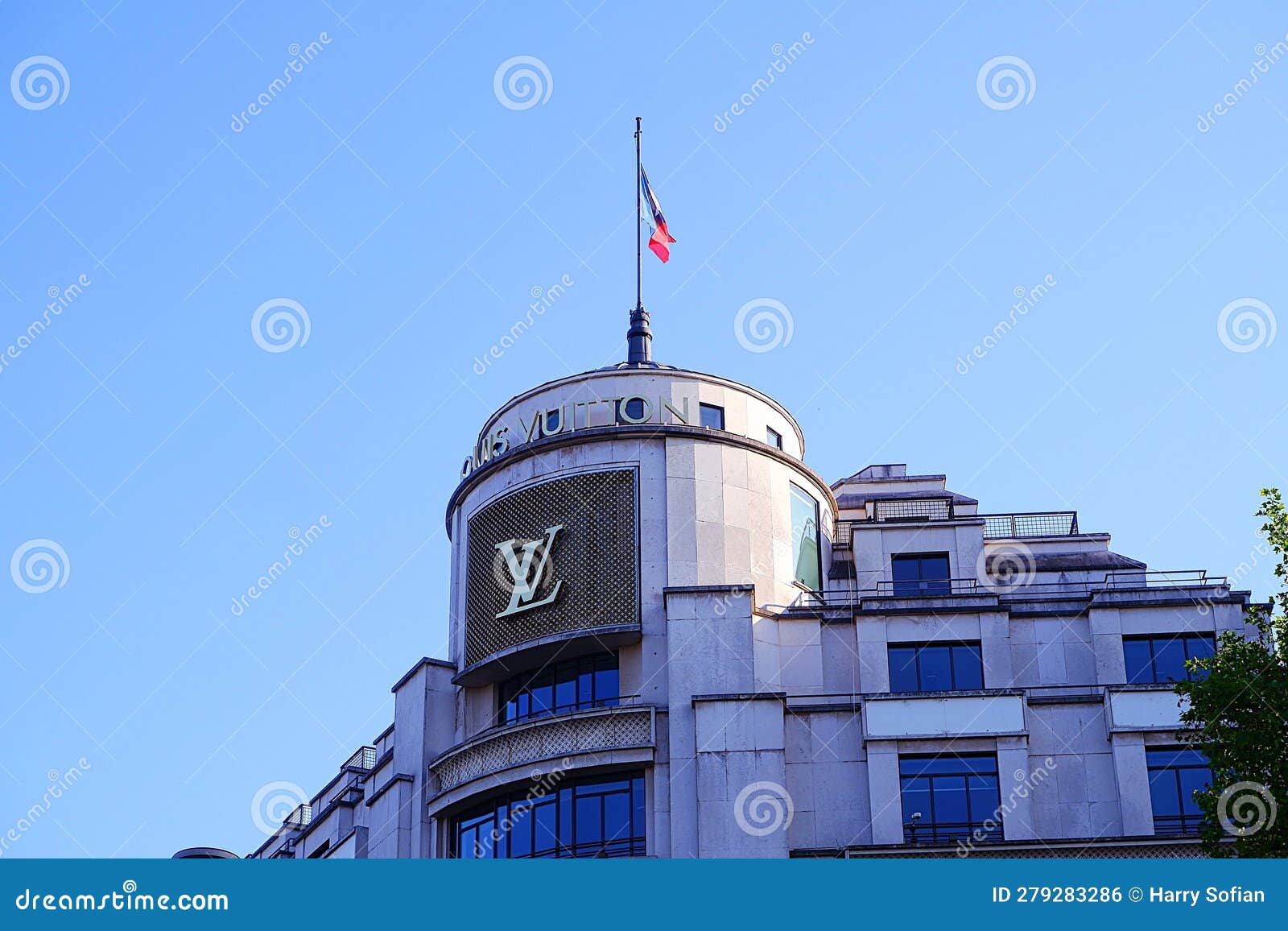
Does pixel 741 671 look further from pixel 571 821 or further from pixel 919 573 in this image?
pixel 919 573

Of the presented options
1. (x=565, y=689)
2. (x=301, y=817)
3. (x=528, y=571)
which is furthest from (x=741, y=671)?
(x=301, y=817)

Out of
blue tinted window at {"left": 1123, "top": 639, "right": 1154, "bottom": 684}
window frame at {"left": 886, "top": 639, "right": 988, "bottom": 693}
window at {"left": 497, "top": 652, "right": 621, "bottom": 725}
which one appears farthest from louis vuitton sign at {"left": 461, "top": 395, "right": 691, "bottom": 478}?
blue tinted window at {"left": 1123, "top": 639, "right": 1154, "bottom": 684}

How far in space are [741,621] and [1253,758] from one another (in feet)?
60.0

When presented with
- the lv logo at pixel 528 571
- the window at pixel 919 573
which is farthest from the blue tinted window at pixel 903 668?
the lv logo at pixel 528 571

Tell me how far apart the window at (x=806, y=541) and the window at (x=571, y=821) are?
939 cm

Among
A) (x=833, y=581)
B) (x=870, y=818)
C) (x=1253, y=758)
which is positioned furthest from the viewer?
(x=833, y=581)

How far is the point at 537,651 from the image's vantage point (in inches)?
2199

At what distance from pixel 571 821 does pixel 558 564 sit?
8.01 m

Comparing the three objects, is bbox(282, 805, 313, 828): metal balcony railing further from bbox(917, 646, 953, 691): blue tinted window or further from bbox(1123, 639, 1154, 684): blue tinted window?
bbox(1123, 639, 1154, 684): blue tinted window

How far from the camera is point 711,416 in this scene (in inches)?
2325

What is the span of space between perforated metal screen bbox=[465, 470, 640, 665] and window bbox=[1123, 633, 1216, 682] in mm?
14842
